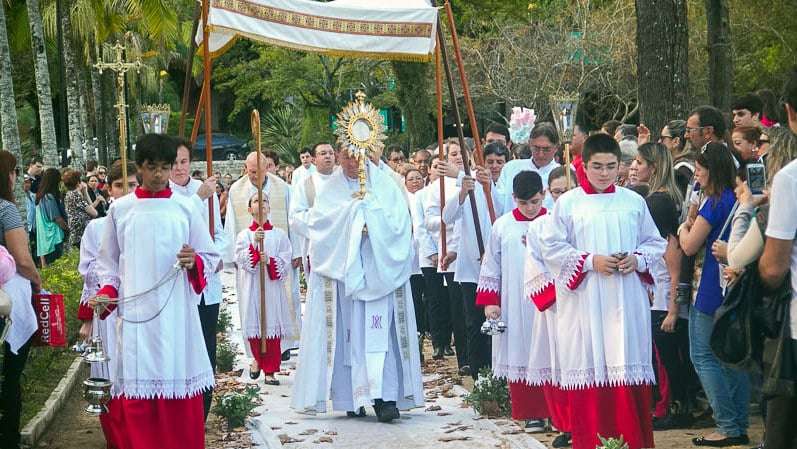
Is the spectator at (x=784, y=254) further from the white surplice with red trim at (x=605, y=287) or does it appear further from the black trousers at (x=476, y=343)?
the black trousers at (x=476, y=343)

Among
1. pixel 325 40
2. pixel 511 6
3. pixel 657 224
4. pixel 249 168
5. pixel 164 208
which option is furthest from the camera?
pixel 511 6

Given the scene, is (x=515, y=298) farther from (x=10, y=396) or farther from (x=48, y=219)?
(x=48, y=219)

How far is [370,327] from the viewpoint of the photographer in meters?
10.7

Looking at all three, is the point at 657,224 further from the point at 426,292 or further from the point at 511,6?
the point at 511,6

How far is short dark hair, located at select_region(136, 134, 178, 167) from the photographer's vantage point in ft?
26.5

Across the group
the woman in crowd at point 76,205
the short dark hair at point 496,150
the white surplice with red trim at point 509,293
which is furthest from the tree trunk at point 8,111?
the white surplice with red trim at point 509,293

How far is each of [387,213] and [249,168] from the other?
131 inches

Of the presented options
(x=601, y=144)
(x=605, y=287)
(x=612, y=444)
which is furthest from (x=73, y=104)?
(x=612, y=444)

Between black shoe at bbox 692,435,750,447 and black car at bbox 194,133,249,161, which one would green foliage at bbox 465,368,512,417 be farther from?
black car at bbox 194,133,249,161

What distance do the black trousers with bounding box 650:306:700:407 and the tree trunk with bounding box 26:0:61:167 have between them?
47.3 feet

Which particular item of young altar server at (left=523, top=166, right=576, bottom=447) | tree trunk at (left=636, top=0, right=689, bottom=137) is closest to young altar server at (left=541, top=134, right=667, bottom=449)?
young altar server at (left=523, top=166, right=576, bottom=447)

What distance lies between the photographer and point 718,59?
18.2 m

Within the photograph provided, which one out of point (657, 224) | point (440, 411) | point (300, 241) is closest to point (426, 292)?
point (300, 241)

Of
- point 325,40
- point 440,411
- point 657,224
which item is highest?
point 325,40
